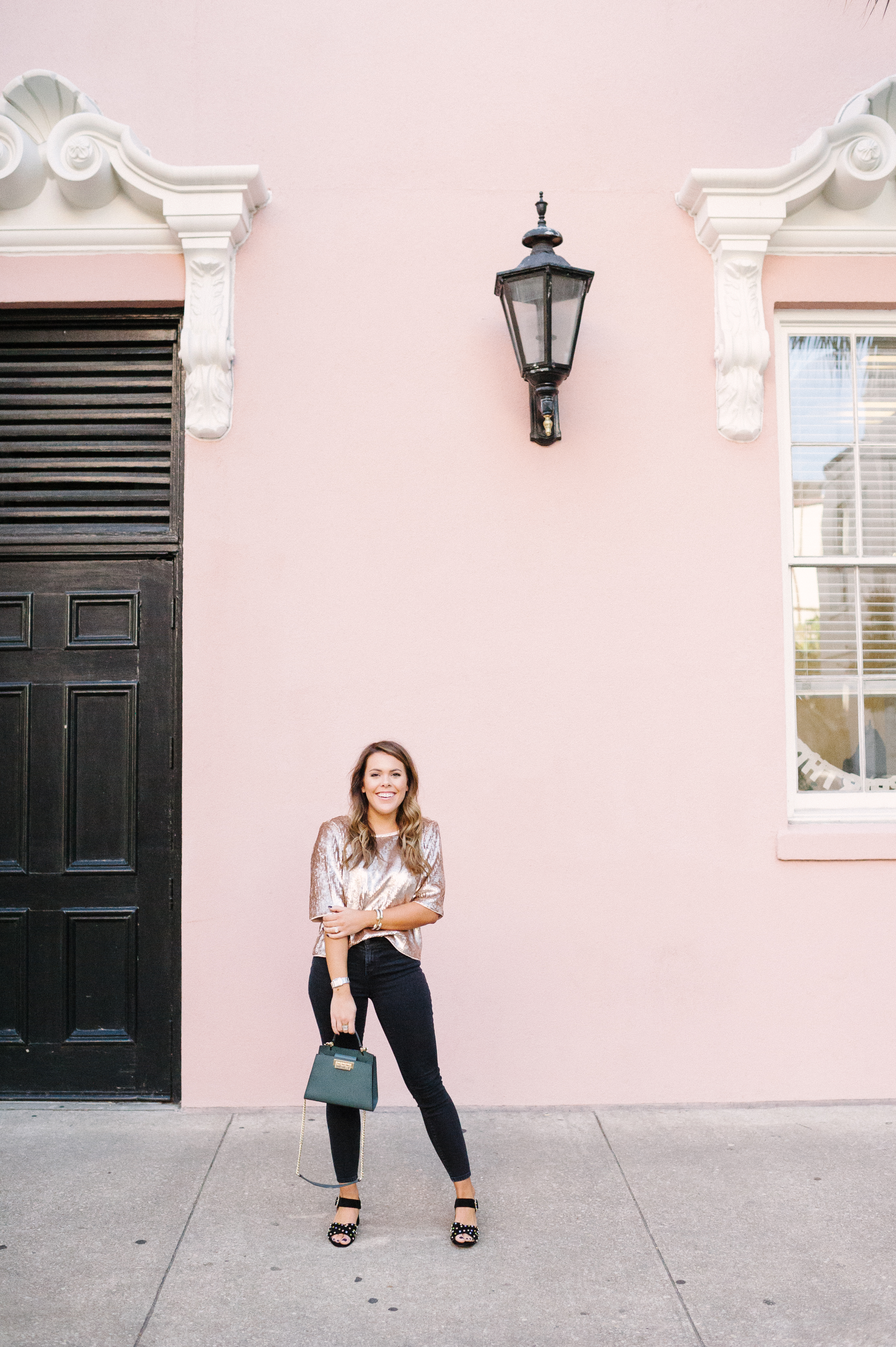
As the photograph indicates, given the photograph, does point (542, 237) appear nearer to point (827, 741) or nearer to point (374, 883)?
point (827, 741)

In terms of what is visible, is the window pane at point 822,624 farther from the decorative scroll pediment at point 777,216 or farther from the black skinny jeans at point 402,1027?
the black skinny jeans at point 402,1027

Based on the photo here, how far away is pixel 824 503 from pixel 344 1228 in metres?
3.61

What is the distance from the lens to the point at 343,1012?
321cm

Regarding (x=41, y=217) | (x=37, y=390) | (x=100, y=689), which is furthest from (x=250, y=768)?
(x=41, y=217)

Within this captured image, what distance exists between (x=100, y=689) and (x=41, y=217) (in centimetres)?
213

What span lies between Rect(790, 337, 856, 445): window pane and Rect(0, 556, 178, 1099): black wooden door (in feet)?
9.78

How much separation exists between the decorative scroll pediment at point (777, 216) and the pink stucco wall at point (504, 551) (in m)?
0.10

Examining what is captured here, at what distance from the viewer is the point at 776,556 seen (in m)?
4.61

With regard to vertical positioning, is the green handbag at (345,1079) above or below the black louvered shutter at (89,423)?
below

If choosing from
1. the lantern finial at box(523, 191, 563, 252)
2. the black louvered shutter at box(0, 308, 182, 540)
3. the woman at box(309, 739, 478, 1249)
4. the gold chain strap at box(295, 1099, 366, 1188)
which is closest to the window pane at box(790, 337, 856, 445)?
the lantern finial at box(523, 191, 563, 252)

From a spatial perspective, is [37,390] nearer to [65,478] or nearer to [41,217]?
[65,478]

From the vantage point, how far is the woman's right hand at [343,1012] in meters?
3.21

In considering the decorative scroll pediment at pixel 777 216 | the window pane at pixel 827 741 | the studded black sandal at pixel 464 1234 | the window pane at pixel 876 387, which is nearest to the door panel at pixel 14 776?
the studded black sandal at pixel 464 1234

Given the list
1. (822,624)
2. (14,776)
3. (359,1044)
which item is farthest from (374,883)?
(822,624)
